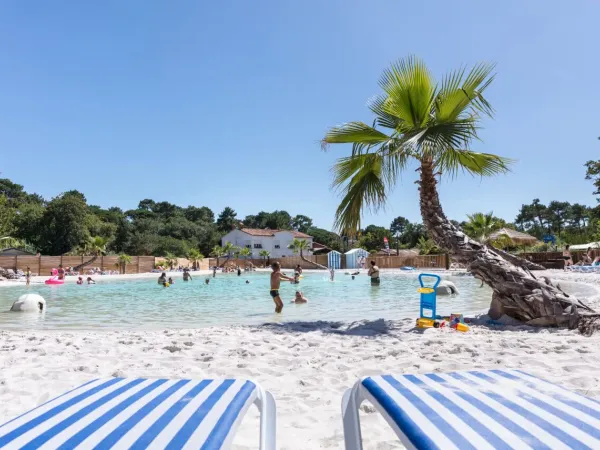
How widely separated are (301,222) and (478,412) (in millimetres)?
97742

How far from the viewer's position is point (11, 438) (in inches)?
52.9

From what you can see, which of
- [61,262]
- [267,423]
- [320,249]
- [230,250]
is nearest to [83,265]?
[61,262]

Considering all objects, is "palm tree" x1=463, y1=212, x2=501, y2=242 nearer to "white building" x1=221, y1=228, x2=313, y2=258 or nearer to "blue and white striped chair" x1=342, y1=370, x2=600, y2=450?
"blue and white striped chair" x1=342, y1=370, x2=600, y2=450

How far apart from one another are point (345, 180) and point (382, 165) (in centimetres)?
77

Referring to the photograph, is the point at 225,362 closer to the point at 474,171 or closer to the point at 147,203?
the point at 474,171

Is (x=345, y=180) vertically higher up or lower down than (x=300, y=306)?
higher up

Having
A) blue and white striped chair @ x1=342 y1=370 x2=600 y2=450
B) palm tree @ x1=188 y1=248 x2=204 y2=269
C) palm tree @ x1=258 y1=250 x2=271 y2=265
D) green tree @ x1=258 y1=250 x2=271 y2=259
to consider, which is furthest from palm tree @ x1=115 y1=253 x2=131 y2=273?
blue and white striped chair @ x1=342 y1=370 x2=600 y2=450

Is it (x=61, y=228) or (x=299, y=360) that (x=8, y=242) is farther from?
(x=299, y=360)

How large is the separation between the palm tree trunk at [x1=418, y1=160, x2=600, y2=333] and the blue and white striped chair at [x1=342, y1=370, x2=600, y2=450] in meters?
4.68

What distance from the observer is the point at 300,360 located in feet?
13.8

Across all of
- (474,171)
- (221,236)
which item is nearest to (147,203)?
(221,236)

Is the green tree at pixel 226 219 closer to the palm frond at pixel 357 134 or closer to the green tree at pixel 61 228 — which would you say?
the green tree at pixel 61 228

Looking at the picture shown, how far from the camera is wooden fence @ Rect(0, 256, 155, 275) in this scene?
3478 cm

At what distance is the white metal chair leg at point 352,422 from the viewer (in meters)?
1.84
